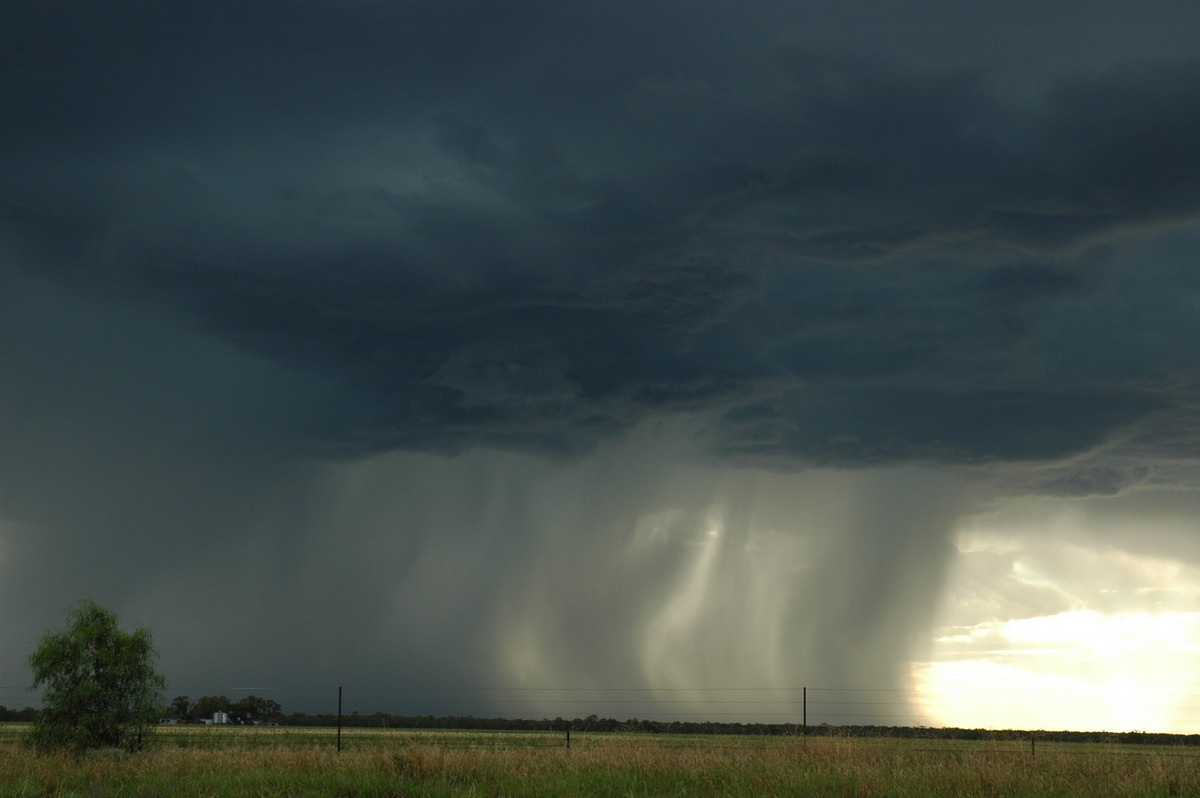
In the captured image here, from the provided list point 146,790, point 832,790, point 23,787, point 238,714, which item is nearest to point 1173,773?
point 832,790

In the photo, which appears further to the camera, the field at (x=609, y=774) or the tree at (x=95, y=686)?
the tree at (x=95, y=686)

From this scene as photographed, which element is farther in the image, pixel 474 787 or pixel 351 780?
pixel 351 780

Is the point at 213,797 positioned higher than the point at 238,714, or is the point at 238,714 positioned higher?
the point at 213,797

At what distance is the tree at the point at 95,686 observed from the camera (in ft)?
129

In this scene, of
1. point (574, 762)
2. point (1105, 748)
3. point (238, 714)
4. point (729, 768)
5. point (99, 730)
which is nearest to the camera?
point (729, 768)

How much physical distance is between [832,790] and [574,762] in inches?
280

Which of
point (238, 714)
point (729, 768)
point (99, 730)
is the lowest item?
point (238, 714)

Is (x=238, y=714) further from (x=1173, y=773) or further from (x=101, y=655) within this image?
(x=1173, y=773)

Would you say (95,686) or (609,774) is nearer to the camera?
(609,774)

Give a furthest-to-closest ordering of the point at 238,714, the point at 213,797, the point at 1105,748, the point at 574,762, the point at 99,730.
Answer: the point at 238,714 → the point at 99,730 → the point at 1105,748 → the point at 574,762 → the point at 213,797

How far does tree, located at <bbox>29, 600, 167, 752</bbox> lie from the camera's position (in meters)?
39.3

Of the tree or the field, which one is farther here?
the tree

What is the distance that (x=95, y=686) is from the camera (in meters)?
40.0

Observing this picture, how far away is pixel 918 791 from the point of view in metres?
18.0
